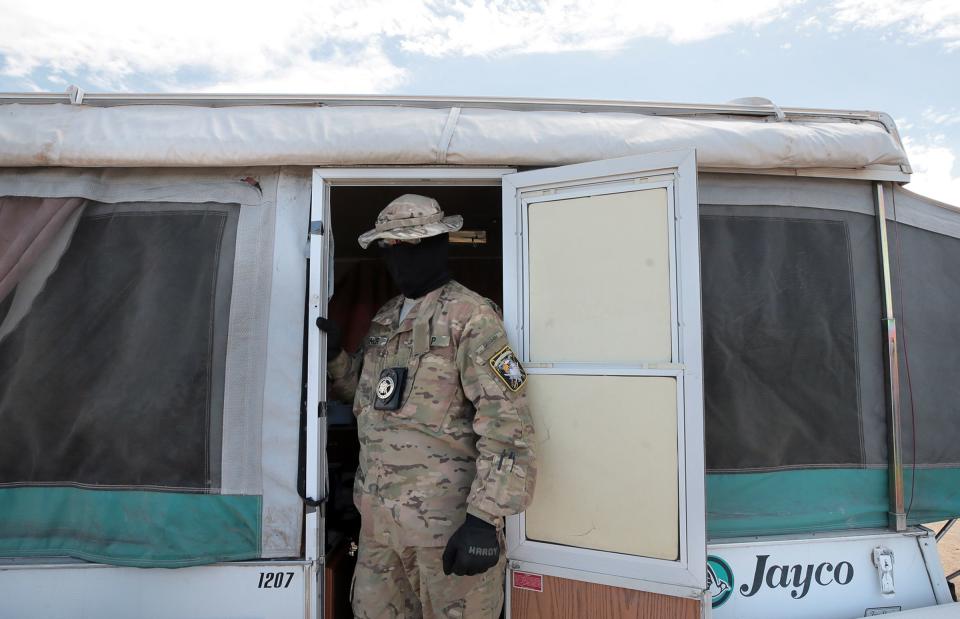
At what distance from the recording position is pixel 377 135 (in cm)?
251

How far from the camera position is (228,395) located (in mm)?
2537

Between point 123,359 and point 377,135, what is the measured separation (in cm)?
143

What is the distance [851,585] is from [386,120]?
2.81 meters

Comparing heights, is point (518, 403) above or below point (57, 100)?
below

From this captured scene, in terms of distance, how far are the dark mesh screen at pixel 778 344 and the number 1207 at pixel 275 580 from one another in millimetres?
1839

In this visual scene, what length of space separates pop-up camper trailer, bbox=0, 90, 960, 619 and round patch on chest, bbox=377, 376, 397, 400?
33 centimetres

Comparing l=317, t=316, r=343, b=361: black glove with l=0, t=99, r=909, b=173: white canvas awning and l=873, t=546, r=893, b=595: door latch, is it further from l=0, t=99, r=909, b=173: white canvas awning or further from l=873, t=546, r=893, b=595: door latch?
l=873, t=546, r=893, b=595: door latch

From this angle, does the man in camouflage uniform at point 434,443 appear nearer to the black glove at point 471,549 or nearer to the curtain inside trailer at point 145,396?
the black glove at point 471,549

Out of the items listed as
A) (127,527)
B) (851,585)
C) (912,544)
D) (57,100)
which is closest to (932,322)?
(912,544)

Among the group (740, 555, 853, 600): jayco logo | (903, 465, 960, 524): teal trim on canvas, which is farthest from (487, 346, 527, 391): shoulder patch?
(903, 465, 960, 524): teal trim on canvas

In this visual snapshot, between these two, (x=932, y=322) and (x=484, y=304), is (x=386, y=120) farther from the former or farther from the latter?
(x=932, y=322)

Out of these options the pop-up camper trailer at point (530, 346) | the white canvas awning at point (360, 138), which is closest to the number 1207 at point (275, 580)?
the pop-up camper trailer at point (530, 346)

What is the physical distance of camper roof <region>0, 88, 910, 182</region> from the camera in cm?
250

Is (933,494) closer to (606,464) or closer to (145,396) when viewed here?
(606,464)
